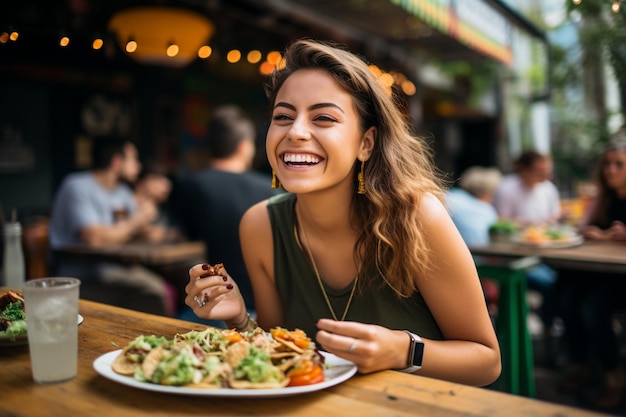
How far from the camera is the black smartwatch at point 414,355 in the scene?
53.9 inches

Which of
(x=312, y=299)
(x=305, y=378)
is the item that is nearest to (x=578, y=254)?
(x=312, y=299)

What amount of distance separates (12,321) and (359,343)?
94 centimetres

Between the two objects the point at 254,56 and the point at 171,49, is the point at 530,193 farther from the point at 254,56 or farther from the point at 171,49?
the point at 171,49

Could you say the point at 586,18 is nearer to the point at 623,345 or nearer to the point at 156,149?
the point at 623,345

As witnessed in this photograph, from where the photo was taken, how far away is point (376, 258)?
1.75 m

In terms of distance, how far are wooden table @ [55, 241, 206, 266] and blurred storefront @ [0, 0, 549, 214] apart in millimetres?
1104

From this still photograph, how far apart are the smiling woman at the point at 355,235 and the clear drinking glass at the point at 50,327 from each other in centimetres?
43

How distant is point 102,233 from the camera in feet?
14.1

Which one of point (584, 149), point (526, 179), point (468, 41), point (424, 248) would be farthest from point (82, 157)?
point (424, 248)

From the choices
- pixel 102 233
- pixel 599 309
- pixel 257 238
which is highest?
pixel 257 238

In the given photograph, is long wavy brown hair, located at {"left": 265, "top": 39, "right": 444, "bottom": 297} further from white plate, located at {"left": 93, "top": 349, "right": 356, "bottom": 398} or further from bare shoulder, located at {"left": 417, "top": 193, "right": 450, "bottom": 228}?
white plate, located at {"left": 93, "top": 349, "right": 356, "bottom": 398}

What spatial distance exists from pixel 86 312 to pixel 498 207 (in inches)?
213

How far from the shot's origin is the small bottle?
2.31 meters

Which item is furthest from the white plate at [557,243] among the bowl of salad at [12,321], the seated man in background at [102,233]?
the bowl of salad at [12,321]
